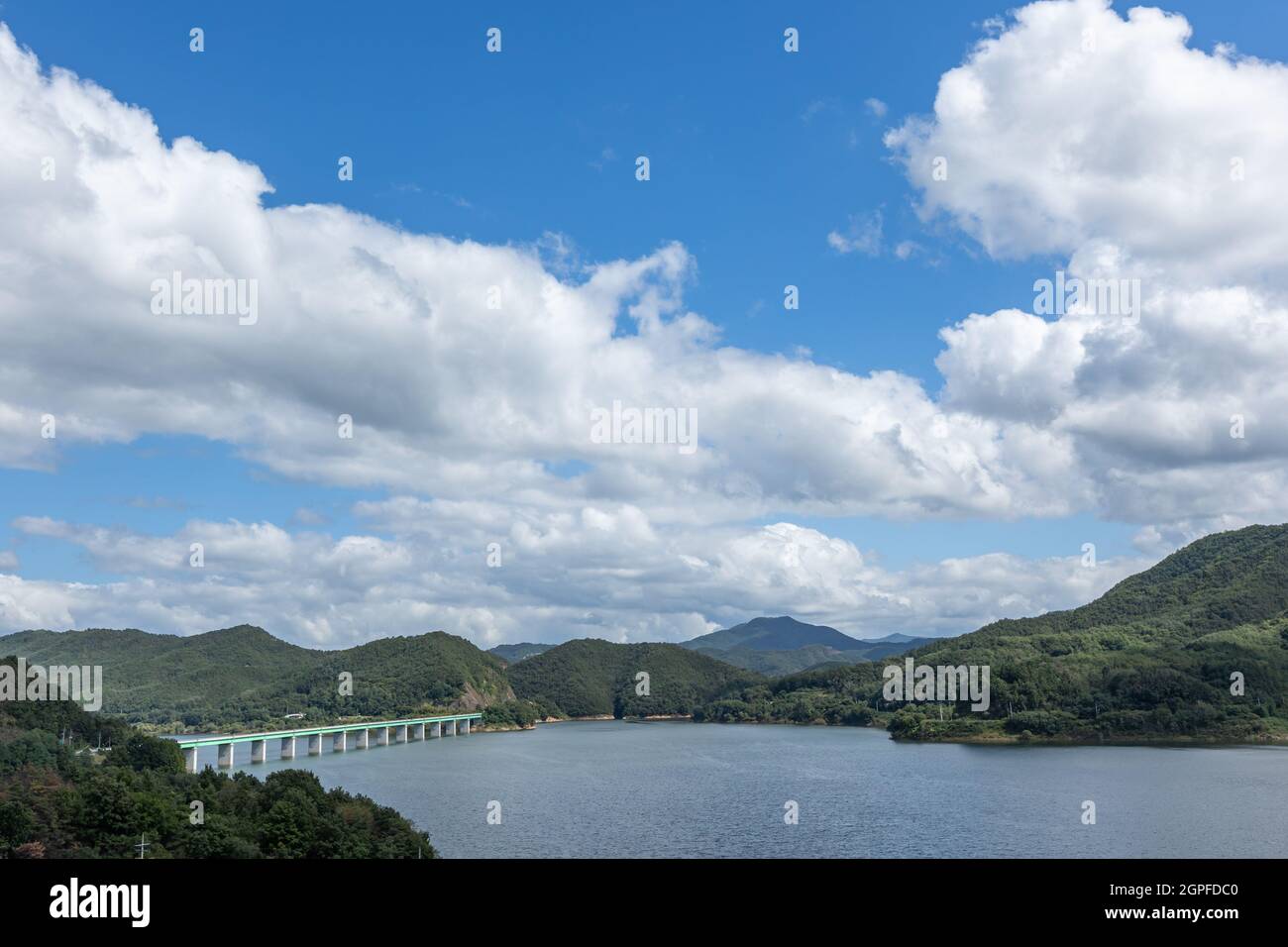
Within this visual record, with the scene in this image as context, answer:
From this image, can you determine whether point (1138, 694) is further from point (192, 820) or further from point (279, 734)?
point (192, 820)

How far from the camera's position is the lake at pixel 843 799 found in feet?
173

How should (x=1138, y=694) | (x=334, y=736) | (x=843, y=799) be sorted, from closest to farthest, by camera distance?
(x=843, y=799)
(x=1138, y=694)
(x=334, y=736)

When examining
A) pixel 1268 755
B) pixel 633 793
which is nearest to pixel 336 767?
pixel 633 793

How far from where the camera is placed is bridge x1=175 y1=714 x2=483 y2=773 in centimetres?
11800

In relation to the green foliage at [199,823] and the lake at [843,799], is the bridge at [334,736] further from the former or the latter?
the green foliage at [199,823]

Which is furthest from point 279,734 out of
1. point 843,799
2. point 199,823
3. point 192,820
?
point 199,823

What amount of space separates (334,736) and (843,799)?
114520 millimetres

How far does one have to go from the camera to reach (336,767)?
359ft

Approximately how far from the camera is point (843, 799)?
71.1 m

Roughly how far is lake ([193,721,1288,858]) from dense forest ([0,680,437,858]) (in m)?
8.90

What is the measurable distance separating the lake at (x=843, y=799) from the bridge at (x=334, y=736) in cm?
461

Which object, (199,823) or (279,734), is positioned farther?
(279,734)
